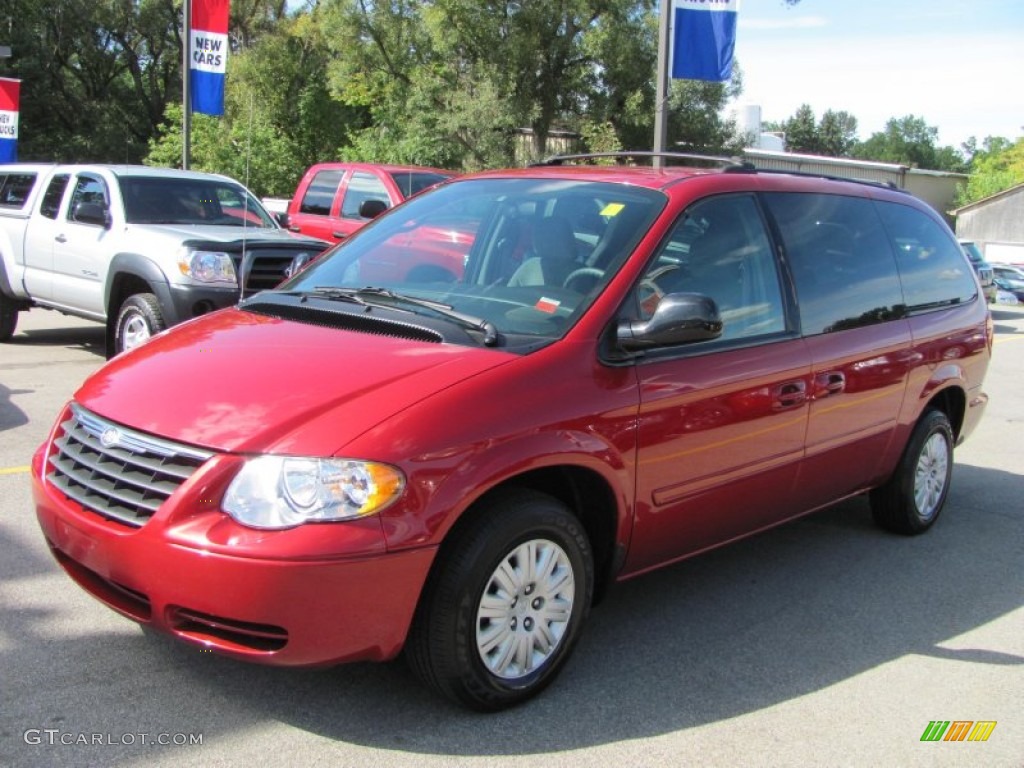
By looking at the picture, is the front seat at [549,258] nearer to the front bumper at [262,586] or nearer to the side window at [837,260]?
the side window at [837,260]

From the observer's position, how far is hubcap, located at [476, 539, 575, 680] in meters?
3.30

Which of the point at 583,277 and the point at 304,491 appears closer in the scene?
the point at 304,491

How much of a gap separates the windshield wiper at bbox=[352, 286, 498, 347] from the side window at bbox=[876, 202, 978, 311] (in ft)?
9.13

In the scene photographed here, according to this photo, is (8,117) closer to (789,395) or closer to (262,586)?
(789,395)

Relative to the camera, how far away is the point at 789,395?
173 inches

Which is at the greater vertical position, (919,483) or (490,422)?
(490,422)

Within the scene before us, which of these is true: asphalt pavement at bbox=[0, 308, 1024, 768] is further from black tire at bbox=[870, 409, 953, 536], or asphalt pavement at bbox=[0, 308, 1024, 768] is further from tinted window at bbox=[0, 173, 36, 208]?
tinted window at bbox=[0, 173, 36, 208]

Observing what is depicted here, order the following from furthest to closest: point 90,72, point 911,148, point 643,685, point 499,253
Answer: point 911,148
point 90,72
point 499,253
point 643,685

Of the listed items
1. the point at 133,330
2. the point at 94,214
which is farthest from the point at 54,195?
the point at 133,330

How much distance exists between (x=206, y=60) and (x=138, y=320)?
256 inches

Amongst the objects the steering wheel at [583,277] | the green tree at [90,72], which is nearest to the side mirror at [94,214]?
the steering wheel at [583,277]

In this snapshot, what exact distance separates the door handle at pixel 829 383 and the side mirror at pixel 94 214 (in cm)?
Result: 691

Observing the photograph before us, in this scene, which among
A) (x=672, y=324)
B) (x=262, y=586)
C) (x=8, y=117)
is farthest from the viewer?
(x=8, y=117)

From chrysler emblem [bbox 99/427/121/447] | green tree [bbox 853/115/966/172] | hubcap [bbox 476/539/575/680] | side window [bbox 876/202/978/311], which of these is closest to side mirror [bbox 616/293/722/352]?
hubcap [bbox 476/539/575/680]
